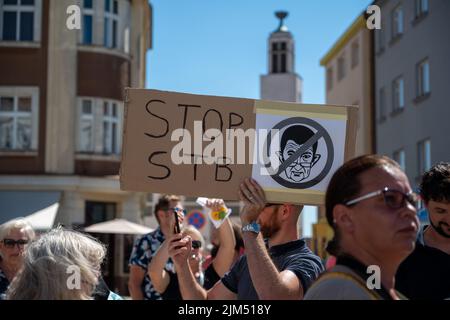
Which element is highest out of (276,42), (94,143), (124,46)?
(276,42)

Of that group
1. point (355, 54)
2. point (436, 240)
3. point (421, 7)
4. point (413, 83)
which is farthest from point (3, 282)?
point (355, 54)

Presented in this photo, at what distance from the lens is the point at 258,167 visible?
3.82 meters

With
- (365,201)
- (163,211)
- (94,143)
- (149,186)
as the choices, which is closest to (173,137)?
(149,186)

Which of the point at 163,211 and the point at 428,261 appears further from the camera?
the point at 163,211

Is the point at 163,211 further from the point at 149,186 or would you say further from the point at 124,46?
the point at 124,46

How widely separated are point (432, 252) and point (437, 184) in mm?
451

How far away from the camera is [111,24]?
2558cm

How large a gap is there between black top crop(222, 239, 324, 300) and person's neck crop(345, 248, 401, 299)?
0.96 m

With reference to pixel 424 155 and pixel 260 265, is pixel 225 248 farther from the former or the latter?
pixel 424 155

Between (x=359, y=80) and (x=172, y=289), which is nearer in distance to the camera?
(x=172, y=289)

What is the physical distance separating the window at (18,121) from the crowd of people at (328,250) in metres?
18.9

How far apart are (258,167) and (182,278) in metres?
0.79

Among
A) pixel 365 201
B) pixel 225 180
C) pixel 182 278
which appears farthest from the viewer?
pixel 182 278
